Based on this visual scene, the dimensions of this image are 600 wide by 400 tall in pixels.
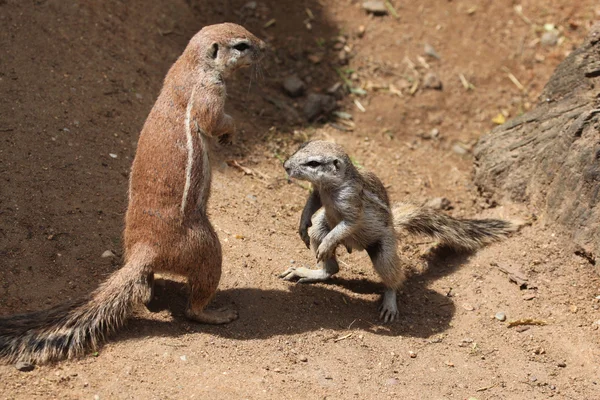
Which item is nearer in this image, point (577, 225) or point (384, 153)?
point (577, 225)

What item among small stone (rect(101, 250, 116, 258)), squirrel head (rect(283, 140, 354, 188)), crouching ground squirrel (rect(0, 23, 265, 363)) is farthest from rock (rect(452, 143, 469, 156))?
small stone (rect(101, 250, 116, 258))

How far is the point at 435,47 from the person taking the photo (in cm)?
851

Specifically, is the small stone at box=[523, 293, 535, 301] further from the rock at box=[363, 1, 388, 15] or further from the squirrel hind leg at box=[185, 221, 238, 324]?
the rock at box=[363, 1, 388, 15]

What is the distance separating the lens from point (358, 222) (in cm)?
514

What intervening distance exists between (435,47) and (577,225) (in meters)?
3.71

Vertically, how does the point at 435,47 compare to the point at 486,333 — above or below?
above

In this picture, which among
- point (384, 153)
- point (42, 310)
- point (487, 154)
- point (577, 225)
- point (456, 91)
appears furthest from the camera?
point (456, 91)

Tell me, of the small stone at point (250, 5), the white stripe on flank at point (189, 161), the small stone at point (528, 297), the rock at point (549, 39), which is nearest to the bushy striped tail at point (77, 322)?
the white stripe on flank at point (189, 161)

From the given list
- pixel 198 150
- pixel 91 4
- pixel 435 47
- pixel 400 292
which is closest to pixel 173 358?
pixel 198 150

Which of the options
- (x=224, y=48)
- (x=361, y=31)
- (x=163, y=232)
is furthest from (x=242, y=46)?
(x=361, y=31)

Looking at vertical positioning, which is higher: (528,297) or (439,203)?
(439,203)

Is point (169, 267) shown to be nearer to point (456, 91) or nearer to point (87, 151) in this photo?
point (87, 151)

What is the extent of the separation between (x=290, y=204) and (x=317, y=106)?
1.66 metres

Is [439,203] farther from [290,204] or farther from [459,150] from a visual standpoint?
[290,204]
